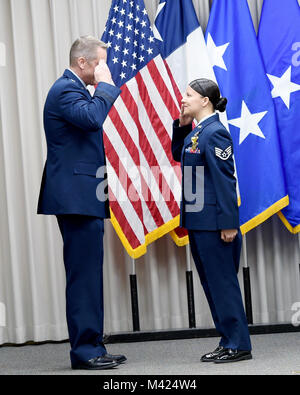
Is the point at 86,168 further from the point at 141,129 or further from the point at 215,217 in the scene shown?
the point at 141,129

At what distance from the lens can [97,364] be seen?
2.82 meters

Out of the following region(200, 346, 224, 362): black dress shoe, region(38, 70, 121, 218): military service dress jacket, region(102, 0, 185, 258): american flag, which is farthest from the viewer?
region(102, 0, 185, 258): american flag

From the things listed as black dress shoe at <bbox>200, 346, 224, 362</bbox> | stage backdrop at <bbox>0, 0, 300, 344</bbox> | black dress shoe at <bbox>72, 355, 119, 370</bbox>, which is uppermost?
stage backdrop at <bbox>0, 0, 300, 344</bbox>

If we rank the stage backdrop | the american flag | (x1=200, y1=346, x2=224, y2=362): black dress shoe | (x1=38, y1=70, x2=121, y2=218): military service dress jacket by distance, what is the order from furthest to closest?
the stage backdrop, the american flag, (x1=200, y1=346, x2=224, y2=362): black dress shoe, (x1=38, y1=70, x2=121, y2=218): military service dress jacket

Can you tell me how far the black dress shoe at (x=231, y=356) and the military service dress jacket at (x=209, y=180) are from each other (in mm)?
570

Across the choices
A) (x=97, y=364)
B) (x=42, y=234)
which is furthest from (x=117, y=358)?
(x=42, y=234)

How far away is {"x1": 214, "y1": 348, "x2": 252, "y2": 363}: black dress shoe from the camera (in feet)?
9.37

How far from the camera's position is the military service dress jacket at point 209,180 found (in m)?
2.85

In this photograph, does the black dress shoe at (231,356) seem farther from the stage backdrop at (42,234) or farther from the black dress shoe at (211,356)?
the stage backdrop at (42,234)

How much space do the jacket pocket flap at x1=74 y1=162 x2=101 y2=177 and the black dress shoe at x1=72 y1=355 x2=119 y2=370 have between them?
0.84 meters

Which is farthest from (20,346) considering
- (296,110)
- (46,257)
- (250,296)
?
(296,110)

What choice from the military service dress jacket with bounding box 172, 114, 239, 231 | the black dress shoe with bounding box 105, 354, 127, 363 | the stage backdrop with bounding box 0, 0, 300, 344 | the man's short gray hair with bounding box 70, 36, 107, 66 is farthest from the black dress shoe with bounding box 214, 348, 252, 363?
the man's short gray hair with bounding box 70, 36, 107, 66

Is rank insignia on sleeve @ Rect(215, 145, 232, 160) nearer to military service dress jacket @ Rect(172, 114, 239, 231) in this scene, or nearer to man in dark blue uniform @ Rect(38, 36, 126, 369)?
military service dress jacket @ Rect(172, 114, 239, 231)

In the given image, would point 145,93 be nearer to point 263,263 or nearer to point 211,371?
point 263,263
